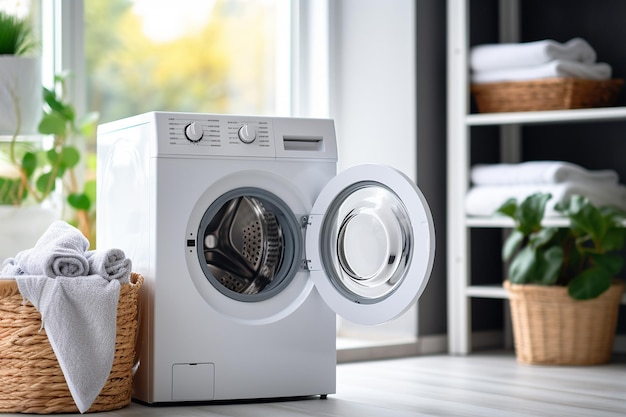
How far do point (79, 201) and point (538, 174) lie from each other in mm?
1453

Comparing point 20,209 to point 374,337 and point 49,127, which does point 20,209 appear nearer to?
point 49,127

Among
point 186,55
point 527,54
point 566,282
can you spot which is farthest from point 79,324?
point 186,55

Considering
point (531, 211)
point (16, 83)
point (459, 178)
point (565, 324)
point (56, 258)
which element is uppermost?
point (16, 83)

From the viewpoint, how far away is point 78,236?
2.37 m

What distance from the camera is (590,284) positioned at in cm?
305

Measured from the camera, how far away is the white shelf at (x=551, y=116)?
10.4 ft

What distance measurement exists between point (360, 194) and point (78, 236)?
680mm

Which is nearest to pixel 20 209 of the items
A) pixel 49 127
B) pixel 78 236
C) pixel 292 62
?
pixel 49 127

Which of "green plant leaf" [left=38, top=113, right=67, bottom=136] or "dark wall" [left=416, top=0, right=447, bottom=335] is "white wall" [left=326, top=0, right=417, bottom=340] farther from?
"green plant leaf" [left=38, top=113, right=67, bottom=136]

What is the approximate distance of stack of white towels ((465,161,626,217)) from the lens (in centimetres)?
321

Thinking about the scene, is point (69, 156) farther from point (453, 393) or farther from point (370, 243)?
point (453, 393)

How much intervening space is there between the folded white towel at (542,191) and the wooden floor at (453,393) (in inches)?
20.2

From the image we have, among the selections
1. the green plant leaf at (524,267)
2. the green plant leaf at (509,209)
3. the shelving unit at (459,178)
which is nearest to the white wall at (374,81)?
the shelving unit at (459,178)

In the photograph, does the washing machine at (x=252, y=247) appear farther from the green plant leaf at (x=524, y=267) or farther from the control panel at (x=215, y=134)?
the green plant leaf at (x=524, y=267)
